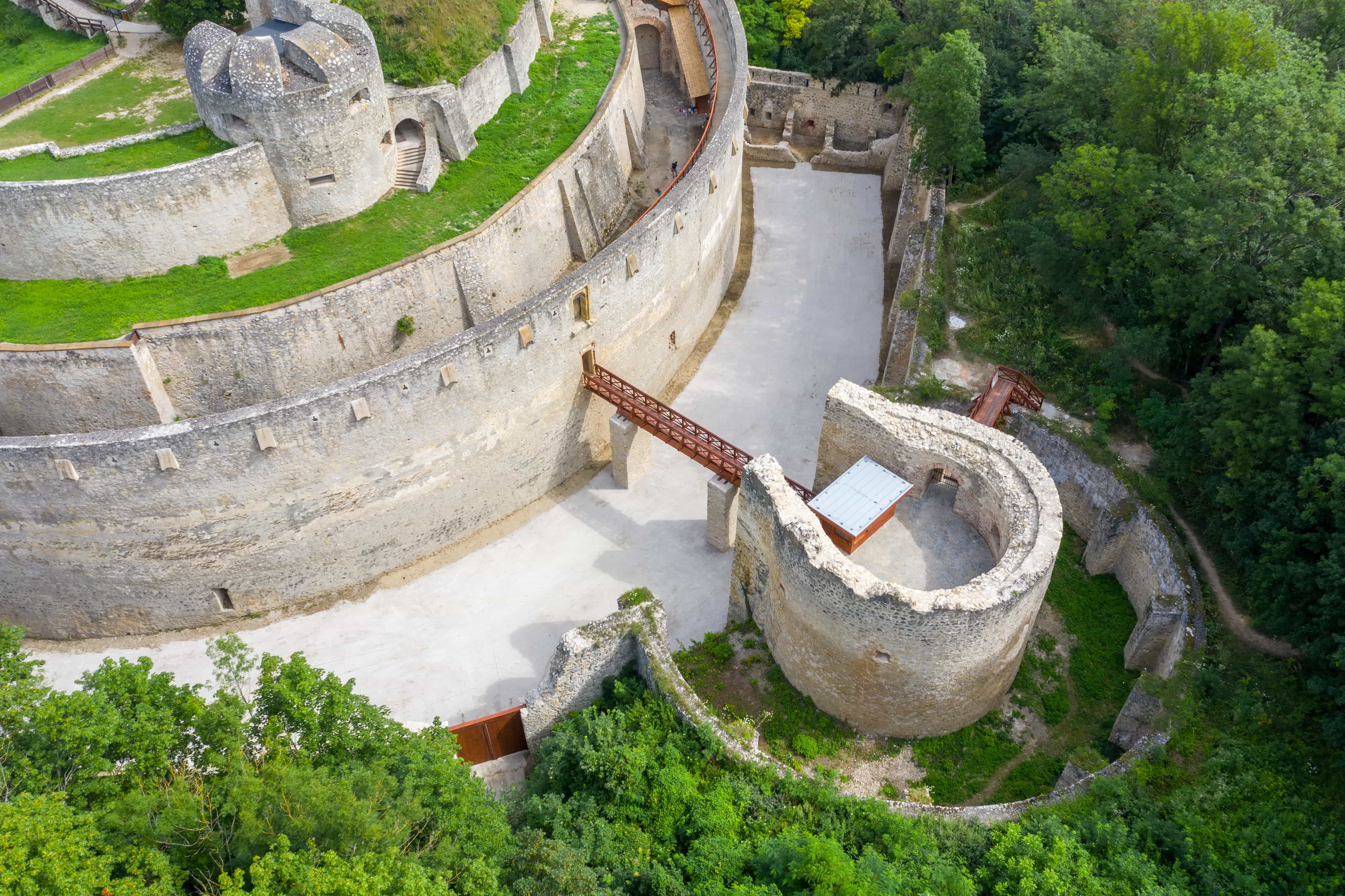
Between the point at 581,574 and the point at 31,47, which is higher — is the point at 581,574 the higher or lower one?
the lower one

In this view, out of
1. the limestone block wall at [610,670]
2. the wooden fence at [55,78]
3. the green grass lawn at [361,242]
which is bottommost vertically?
the limestone block wall at [610,670]

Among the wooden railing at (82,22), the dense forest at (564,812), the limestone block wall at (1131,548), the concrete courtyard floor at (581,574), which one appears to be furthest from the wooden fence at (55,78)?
the limestone block wall at (1131,548)

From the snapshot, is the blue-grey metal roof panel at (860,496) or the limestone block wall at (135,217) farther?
the limestone block wall at (135,217)

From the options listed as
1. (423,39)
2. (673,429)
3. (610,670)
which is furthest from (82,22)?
(610,670)

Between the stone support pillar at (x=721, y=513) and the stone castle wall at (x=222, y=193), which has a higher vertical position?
the stone castle wall at (x=222, y=193)

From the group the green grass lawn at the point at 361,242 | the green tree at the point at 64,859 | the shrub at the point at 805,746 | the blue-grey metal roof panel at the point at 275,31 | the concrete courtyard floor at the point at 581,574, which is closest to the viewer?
the green tree at the point at 64,859

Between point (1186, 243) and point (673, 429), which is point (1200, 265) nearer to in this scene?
point (1186, 243)

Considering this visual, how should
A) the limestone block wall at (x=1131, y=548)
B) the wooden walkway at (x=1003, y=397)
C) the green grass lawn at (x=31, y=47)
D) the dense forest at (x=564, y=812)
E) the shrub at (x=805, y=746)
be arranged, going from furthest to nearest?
the green grass lawn at (x=31, y=47)
the wooden walkway at (x=1003, y=397)
the shrub at (x=805, y=746)
the limestone block wall at (x=1131, y=548)
the dense forest at (x=564, y=812)

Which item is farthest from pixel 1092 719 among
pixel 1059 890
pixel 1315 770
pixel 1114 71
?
pixel 1114 71

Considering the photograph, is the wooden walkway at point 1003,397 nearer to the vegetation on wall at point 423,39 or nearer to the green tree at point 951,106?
the green tree at point 951,106
